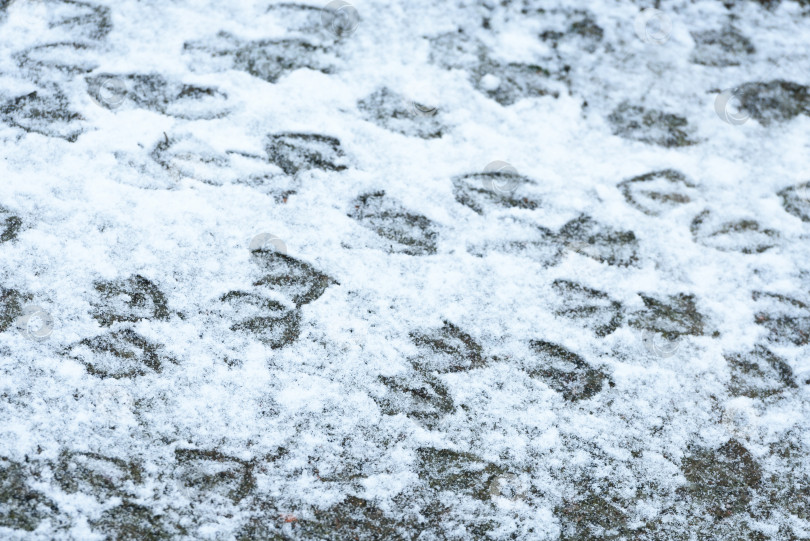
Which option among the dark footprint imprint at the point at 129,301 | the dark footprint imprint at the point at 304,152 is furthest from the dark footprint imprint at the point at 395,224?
the dark footprint imprint at the point at 129,301

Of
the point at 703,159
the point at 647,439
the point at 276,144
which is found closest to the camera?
the point at 647,439

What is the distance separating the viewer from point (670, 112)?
2096 mm

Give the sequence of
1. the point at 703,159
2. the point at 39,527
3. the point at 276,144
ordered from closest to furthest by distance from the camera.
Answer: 1. the point at 39,527
2. the point at 276,144
3. the point at 703,159

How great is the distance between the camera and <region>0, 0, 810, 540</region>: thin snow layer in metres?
1.35

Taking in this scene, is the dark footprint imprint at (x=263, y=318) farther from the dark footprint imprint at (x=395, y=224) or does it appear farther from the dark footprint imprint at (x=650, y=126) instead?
the dark footprint imprint at (x=650, y=126)

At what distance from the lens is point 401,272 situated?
168 centimetres

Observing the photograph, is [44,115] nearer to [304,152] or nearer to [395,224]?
[304,152]

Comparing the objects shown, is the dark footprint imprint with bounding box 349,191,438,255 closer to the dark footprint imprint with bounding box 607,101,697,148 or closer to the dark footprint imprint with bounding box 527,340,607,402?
the dark footprint imprint with bounding box 527,340,607,402

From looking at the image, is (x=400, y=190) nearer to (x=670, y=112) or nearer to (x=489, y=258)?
(x=489, y=258)

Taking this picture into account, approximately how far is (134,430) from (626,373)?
1115 mm

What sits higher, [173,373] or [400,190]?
[400,190]

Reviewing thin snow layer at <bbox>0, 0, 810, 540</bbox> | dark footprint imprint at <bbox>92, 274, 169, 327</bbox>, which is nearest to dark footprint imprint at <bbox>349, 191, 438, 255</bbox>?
thin snow layer at <bbox>0, 0, 810, 540</bbox>

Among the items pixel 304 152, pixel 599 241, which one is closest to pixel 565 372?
pixel 599 241

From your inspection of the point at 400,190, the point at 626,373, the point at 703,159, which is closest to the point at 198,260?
the point at 400,190
